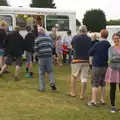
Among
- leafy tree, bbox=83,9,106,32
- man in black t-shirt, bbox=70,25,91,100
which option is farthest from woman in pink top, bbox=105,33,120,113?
leafy tree, bbox=83,9,106,32

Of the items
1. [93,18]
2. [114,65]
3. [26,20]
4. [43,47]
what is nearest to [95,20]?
[93,18]

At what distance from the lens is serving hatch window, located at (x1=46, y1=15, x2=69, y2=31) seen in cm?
2002

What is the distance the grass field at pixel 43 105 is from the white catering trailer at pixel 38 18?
7287 mm

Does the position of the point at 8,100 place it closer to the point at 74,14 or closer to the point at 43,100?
the point at 43,100

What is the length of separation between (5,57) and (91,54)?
4996 millimetres

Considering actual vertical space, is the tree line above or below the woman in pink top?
above

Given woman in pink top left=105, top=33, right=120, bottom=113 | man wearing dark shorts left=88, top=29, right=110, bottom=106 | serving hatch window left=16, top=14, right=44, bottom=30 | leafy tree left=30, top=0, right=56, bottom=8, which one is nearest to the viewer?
woman in pink top left=105, top=33, right=120, bottom=113

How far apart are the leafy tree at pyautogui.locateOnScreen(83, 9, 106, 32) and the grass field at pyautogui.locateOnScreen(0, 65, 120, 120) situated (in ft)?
155

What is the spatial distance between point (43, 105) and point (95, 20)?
171ft

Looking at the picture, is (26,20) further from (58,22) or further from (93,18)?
(93,18)

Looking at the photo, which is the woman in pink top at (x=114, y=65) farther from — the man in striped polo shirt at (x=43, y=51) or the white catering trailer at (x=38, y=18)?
the white catering trailer at (x=38, y=18)

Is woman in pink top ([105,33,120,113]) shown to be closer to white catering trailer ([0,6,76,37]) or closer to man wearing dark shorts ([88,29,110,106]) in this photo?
man wearing dark shorts ([88,29,110,106])

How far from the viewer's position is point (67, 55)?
18656 mm

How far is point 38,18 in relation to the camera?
1966 centimetres
